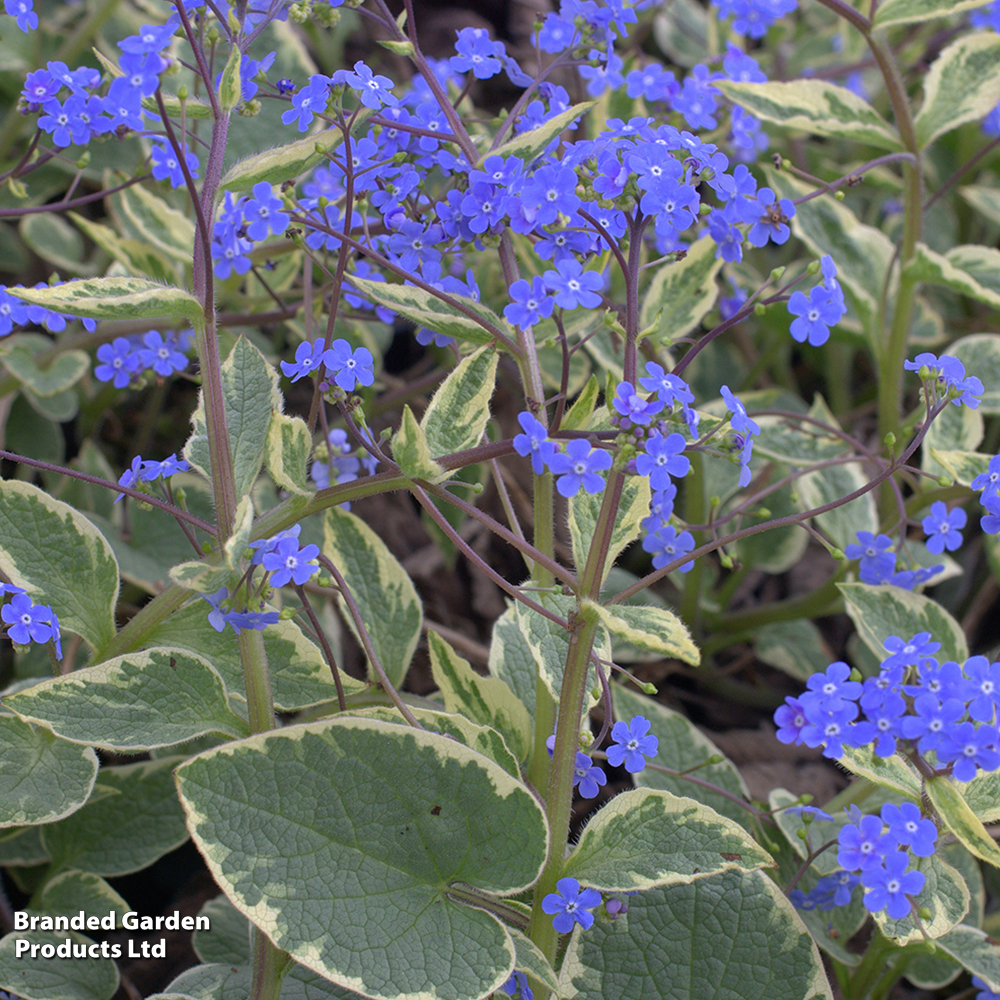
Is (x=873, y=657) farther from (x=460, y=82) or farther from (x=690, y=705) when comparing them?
(x=460, y=82)

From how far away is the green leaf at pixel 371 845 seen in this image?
101cm

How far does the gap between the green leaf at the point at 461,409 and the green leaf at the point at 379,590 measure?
0.34m

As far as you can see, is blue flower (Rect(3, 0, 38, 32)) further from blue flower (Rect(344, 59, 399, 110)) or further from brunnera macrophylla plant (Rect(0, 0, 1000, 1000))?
blue flower (Rect(344, 59, 399, 110))

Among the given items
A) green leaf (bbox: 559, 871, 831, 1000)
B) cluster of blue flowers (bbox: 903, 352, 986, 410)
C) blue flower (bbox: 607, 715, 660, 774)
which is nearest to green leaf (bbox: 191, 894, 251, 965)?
green leaf (bbox: 559, 871, 831, 1000)

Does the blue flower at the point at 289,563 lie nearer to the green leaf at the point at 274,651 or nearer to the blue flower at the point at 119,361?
the green leaf at the point at 274,651

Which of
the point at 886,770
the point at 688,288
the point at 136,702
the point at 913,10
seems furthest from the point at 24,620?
the point at 913,10

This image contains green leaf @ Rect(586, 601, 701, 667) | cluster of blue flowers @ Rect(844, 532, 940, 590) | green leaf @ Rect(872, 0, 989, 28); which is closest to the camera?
green leaf @ Rect(586, 601, 701, 667)

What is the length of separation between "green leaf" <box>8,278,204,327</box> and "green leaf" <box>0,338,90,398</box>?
679mm

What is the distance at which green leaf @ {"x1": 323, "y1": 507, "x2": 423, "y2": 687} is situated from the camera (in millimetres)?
1481

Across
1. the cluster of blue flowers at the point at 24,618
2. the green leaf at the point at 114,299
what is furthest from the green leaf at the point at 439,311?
the cluster of blue flowers at the point at 24,618

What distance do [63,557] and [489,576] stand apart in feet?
1.89

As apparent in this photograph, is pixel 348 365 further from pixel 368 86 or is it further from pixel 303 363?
pixel 368 86

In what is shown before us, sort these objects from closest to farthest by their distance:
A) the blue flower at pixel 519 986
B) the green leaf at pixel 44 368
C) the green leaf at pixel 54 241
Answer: the blue flower at pixel 519 986
the green leaf at pixel 44 368
the green leaf at pixel 54 241

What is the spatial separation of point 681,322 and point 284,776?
1020 mm
